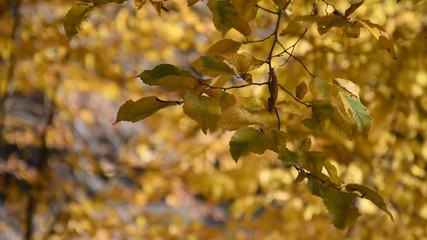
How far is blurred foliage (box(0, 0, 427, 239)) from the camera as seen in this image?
4.20 feet

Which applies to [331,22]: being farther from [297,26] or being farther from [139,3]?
[139,3]

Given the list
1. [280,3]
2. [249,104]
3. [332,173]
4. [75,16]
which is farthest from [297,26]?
[75,16]

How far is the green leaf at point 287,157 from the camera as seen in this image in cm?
118

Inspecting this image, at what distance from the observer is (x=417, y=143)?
329cm

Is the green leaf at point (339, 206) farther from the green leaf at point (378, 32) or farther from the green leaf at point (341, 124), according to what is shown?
the green leaf at point (378, 32)

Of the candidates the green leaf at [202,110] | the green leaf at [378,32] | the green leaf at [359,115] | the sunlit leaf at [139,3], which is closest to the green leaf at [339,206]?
the green leaf at [359,115]

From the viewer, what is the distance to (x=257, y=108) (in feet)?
4.31

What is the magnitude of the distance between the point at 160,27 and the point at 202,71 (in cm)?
357

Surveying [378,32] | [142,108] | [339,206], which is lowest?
[339,206]

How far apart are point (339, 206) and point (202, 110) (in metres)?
0.30

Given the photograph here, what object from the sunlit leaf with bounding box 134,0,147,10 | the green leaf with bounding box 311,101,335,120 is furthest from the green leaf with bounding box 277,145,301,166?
the sunlit leaf with bounding box 134,0,147,10

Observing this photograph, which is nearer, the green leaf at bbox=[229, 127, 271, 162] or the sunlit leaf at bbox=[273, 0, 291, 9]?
the green leaf at bbox=[229, 127, 271, 162]

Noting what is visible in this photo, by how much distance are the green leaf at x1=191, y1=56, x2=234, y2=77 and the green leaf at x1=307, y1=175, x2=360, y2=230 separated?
267mm

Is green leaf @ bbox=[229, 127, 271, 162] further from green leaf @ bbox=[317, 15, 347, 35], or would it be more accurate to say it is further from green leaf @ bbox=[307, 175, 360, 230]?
green leaf @ bbox=[317, 15, 347, 35]
